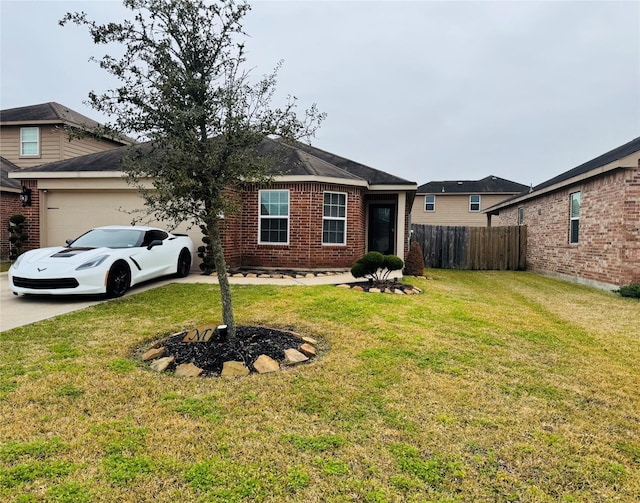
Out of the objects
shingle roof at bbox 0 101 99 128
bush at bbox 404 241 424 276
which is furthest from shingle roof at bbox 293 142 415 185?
shingle roof at bbox 0 101 99 128

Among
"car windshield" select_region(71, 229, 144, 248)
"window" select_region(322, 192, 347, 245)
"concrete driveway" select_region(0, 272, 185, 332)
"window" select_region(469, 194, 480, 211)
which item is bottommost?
"concrete driveway" select_region(0, 272, 185, 332)

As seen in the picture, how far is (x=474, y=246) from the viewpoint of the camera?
15.4m

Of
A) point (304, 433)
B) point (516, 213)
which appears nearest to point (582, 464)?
point (304, 433)

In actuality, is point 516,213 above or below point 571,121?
below

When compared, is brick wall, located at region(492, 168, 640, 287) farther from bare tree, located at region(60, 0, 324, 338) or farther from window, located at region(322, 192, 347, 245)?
bare tree, located at region(60, 0, 324, 338)

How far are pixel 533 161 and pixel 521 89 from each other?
16.8 meters

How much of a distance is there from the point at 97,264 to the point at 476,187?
27.4 metres

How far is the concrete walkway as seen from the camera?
211 inches

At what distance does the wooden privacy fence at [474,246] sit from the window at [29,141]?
16733 mm

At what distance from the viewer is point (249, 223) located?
1097 centimetres

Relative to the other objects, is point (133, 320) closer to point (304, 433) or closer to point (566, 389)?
point (304, 433)

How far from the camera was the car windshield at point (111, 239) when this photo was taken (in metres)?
7.46

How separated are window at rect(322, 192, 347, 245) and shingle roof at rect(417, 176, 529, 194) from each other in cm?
1839

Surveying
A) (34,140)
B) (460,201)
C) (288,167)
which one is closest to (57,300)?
(288,167)
